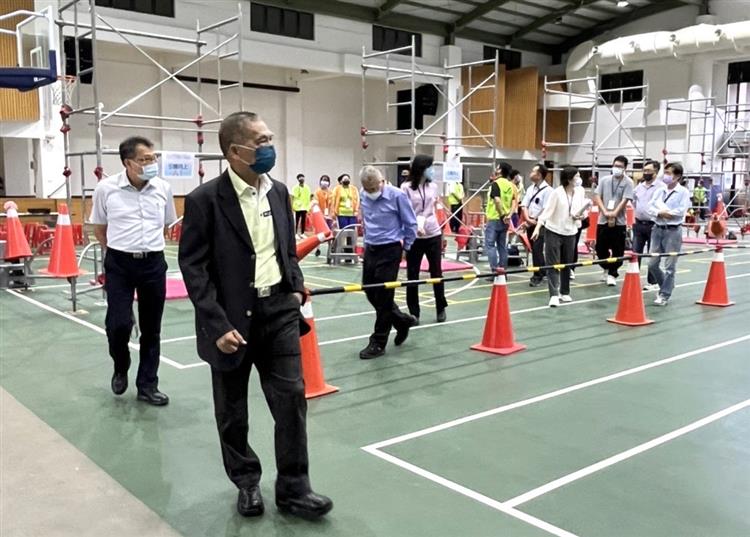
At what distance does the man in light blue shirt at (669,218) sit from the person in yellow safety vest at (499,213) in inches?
80.1

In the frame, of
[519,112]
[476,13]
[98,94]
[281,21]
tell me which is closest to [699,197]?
[519,112]

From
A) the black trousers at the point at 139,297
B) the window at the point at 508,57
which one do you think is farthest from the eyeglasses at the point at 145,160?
the window at the point at 508,57

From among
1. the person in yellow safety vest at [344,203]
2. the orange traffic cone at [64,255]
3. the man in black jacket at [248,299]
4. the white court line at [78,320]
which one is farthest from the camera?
the person in yellow safety vest at [344,203]

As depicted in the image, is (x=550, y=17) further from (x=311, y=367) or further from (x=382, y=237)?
(x=311, y=367)

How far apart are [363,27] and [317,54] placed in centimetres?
239

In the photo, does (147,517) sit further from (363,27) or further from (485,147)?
(485,147)

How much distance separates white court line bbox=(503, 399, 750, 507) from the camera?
3795mm

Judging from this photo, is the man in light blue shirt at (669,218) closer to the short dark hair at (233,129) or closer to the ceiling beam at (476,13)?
the short dark hair at (233,129)

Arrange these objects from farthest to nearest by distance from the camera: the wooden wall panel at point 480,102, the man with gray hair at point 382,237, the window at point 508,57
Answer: the window at point 508,57 → the wooden wall panel at point 480,102 → the man with gray hair at point 382,237

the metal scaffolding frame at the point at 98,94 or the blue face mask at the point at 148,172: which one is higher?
the metal scaffolding frame at the point at 98,94

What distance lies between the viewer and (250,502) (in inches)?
139

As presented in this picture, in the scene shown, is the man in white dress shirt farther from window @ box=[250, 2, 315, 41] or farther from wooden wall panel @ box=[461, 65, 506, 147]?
wooden wall panel @ box=[461, 65, 506, 147]

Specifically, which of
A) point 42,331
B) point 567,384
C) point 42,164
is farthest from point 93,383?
point 42,164

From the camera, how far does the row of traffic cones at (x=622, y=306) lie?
6984mm
